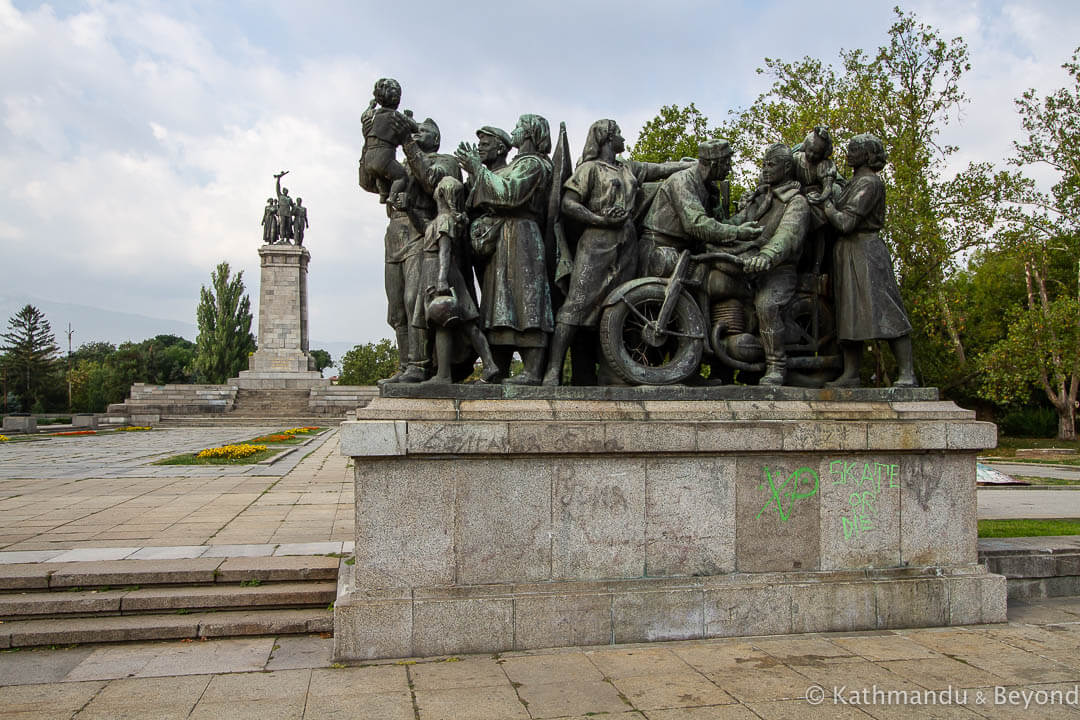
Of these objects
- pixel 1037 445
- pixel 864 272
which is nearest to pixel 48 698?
pixel 864 272

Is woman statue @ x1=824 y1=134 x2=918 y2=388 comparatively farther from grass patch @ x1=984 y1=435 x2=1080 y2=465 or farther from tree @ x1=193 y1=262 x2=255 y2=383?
tree @ x1=193 y1=262 x2=255 y2=383

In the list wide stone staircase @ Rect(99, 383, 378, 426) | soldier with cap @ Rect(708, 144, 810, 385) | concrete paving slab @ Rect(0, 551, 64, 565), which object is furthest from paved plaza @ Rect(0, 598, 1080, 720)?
wide stone staircase @ Rect(99, 383, 378, 426)

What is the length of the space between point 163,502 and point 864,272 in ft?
33.2

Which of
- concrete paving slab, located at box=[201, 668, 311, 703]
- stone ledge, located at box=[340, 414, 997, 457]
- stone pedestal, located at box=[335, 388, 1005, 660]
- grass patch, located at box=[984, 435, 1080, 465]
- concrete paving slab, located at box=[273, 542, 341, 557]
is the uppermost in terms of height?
stone ledge, located at box=[340, 414, 997, 457]

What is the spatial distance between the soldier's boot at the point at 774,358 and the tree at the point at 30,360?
70518mm

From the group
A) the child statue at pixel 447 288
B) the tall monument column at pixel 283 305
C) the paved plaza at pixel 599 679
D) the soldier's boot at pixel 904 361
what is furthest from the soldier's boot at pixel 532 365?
the tall monument column at pixel 283 305

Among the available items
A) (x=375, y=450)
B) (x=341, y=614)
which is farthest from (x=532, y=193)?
(x=341, y=614)

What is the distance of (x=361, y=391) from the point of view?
45.1 metres

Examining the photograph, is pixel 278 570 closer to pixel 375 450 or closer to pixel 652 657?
pixel 375 450

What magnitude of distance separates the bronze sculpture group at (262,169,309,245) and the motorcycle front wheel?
154 feet

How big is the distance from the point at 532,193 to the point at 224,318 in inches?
2655

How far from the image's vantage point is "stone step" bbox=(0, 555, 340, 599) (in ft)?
21.1

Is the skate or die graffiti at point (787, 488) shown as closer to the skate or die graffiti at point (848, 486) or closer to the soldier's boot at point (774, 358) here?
the skate or die graffiti at point (848, 486)

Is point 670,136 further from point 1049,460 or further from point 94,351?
point 94,351
